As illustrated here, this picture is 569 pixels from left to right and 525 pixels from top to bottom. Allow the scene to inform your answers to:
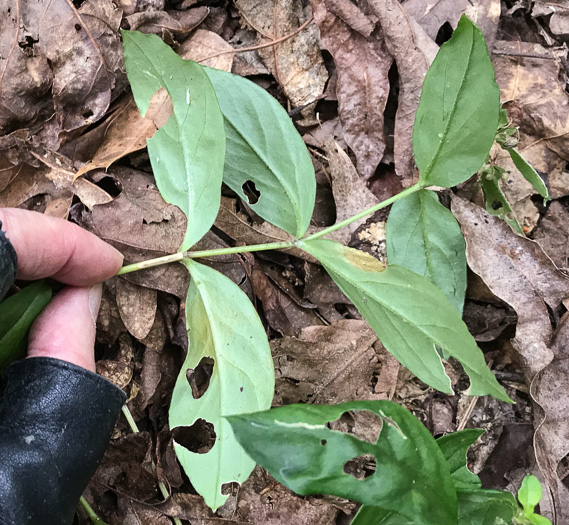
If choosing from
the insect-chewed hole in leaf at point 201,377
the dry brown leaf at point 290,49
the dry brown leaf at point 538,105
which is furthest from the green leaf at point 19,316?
the dry brown leaf at point 538,105

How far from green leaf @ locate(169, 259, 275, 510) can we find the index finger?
0.24m

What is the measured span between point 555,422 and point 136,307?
138cm

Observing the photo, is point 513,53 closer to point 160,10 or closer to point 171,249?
point 160,10

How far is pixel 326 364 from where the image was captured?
161 centimetres

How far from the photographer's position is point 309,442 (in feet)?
3.40

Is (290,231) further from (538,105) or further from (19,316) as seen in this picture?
(538,105)

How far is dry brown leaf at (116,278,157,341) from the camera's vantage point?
1.50 m

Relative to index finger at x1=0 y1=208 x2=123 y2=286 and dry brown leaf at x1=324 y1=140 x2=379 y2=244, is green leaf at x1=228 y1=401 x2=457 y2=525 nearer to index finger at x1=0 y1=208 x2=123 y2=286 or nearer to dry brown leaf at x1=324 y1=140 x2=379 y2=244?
index finger at x1=0 y1=208 x2=123 y2=286

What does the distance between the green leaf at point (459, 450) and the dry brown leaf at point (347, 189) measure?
2.31ft

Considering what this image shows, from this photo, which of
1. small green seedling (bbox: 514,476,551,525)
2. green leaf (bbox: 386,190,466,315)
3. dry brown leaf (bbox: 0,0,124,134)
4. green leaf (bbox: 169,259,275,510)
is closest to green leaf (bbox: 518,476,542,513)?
small green seedling (bbox: 514,476,551,525)

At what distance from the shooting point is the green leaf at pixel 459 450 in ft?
4.25

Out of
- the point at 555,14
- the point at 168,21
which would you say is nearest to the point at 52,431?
the point at 168,21

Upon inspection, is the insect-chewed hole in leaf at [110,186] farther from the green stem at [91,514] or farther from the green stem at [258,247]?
the green stem at [91,514]

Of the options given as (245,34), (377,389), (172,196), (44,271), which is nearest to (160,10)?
(245,34)
